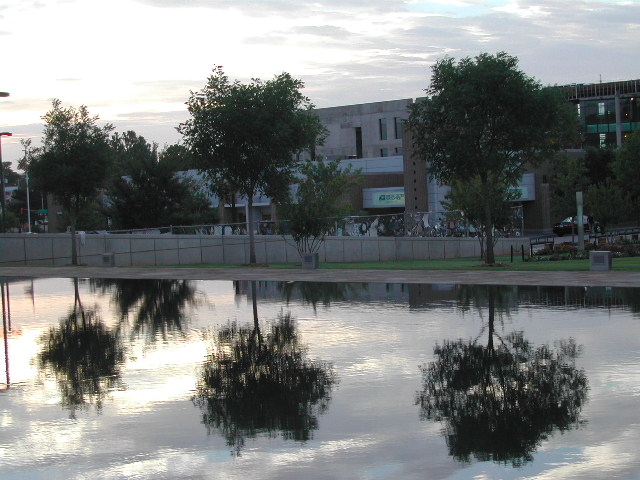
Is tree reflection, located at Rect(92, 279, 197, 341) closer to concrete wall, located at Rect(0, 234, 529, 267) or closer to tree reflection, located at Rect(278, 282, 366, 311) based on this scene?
tree reflection, located at Rect(278, 282, 366, 311)

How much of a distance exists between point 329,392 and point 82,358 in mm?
4759

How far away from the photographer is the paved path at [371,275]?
23478 mm

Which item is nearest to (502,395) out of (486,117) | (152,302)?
(152,302)

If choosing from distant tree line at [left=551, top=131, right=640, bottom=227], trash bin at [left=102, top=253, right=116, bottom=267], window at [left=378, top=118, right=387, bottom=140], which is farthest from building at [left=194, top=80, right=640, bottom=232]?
trash bin at [left=102, top=253, right=116, bottom=267]

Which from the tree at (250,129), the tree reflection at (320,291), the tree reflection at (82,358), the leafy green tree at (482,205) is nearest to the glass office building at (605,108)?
the leafy green tree at (482,205)

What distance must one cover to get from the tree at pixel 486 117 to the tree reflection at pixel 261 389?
654 inches

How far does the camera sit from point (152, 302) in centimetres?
2136

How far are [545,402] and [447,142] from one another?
2134 cm

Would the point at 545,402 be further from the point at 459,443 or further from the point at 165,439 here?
the point at 165,439

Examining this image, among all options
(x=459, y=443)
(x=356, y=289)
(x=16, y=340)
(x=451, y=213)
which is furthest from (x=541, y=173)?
(x=459, y=443)

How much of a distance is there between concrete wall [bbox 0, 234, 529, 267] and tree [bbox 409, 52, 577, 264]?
15.0 metres

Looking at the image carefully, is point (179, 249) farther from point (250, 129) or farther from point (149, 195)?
point (149, 195)

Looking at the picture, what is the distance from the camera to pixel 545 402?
30.5ft

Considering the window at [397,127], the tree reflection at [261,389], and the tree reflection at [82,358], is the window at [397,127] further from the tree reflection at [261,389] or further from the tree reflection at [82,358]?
the tree reflection at [261,389]
